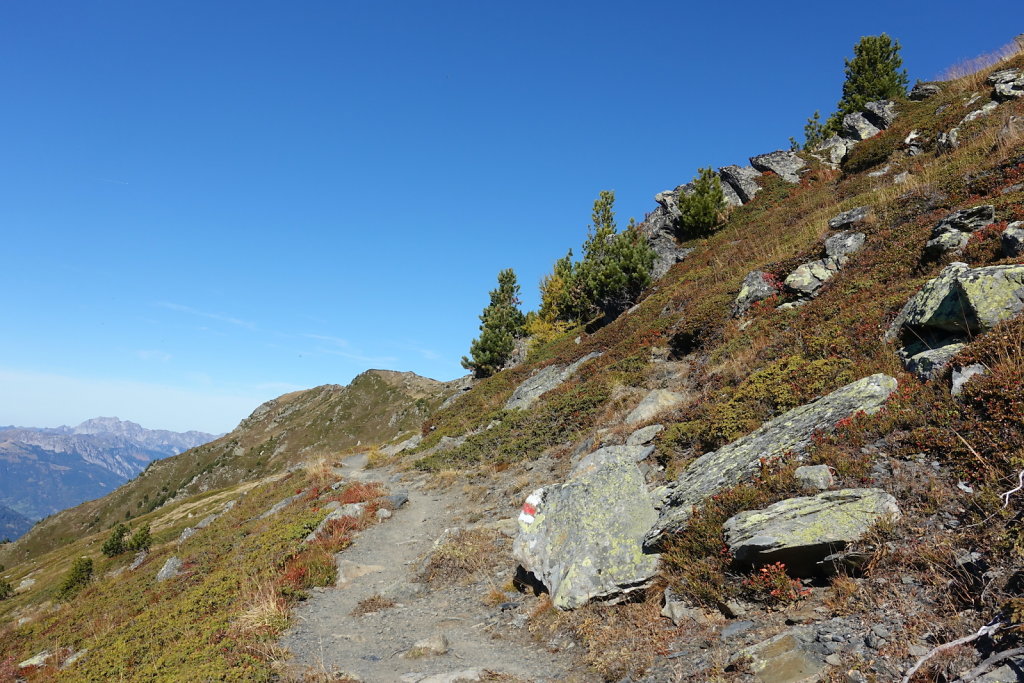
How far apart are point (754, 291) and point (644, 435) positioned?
997 cm

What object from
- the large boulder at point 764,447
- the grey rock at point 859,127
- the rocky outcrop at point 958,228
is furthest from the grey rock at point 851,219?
the grey rock at point 859,127

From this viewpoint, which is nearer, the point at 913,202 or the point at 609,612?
the point at 609,612

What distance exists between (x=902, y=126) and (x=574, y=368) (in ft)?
97.8

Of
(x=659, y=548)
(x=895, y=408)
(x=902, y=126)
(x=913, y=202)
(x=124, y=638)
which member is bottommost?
(x=124, y=638)

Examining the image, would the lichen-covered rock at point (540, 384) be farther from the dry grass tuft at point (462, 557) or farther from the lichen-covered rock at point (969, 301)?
the lichen-covered rock at point (969, 301)

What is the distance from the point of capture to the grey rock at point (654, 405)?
1594cm

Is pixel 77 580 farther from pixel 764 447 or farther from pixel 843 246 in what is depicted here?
pixel 843 246

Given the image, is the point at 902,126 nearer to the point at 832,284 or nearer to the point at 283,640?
the point at 832,284

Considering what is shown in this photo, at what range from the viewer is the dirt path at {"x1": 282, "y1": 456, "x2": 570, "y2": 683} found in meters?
7.47

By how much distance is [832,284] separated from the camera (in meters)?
16.3

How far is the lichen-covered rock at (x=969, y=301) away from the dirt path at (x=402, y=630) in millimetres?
9094

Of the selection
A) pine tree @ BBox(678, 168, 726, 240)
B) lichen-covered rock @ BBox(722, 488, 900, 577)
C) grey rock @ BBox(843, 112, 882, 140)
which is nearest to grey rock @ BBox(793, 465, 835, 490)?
lichen-covered rock @ BBox(722, 488, 900, 577)

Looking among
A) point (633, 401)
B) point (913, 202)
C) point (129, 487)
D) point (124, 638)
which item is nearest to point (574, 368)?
point (633, 401)

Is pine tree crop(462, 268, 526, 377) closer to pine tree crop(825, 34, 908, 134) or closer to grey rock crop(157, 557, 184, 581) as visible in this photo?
grey rock crop(157, 557, 184, 581)
